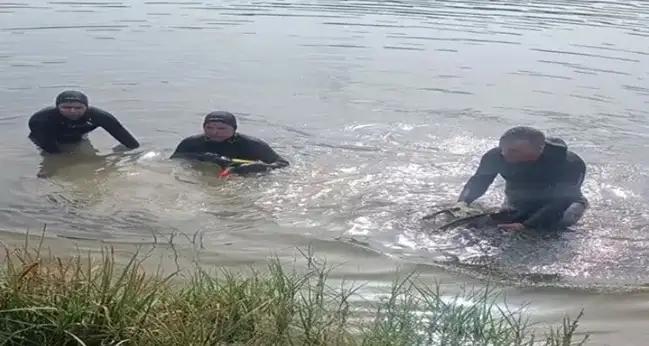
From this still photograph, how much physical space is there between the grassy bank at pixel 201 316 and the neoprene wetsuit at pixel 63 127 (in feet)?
16.4

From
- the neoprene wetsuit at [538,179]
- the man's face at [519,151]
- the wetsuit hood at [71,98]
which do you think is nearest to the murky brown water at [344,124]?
the neoprene wetsuit at [538,179]

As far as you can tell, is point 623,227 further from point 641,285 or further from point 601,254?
point 641,285

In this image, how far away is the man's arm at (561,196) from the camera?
6805 mm

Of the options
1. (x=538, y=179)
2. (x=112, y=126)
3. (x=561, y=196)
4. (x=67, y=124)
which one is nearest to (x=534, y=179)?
(x=538, y=179)

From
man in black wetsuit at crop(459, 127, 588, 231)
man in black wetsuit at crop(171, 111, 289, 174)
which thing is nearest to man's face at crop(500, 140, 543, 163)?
man in black wetsuit at crop(459, 127, 588, 231)

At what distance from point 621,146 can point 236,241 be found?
5533 mm

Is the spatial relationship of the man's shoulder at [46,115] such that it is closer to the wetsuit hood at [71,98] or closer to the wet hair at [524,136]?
the wetsuit hood at [71,98]

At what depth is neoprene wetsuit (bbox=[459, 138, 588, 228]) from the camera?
721cm

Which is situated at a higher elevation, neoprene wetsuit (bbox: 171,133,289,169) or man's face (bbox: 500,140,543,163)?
man's face (bbox: 500,140,543,163)

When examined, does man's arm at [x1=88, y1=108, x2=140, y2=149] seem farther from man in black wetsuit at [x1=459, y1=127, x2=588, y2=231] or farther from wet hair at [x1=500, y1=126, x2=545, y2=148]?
wet hair at [x1=500, y1=126, x2=545, y2=148]

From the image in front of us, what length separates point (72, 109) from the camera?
8.80 metres

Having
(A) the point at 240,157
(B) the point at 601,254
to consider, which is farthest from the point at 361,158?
(B) the point at 601,254

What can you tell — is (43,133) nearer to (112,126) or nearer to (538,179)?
(112,126)

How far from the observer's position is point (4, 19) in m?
18.7
